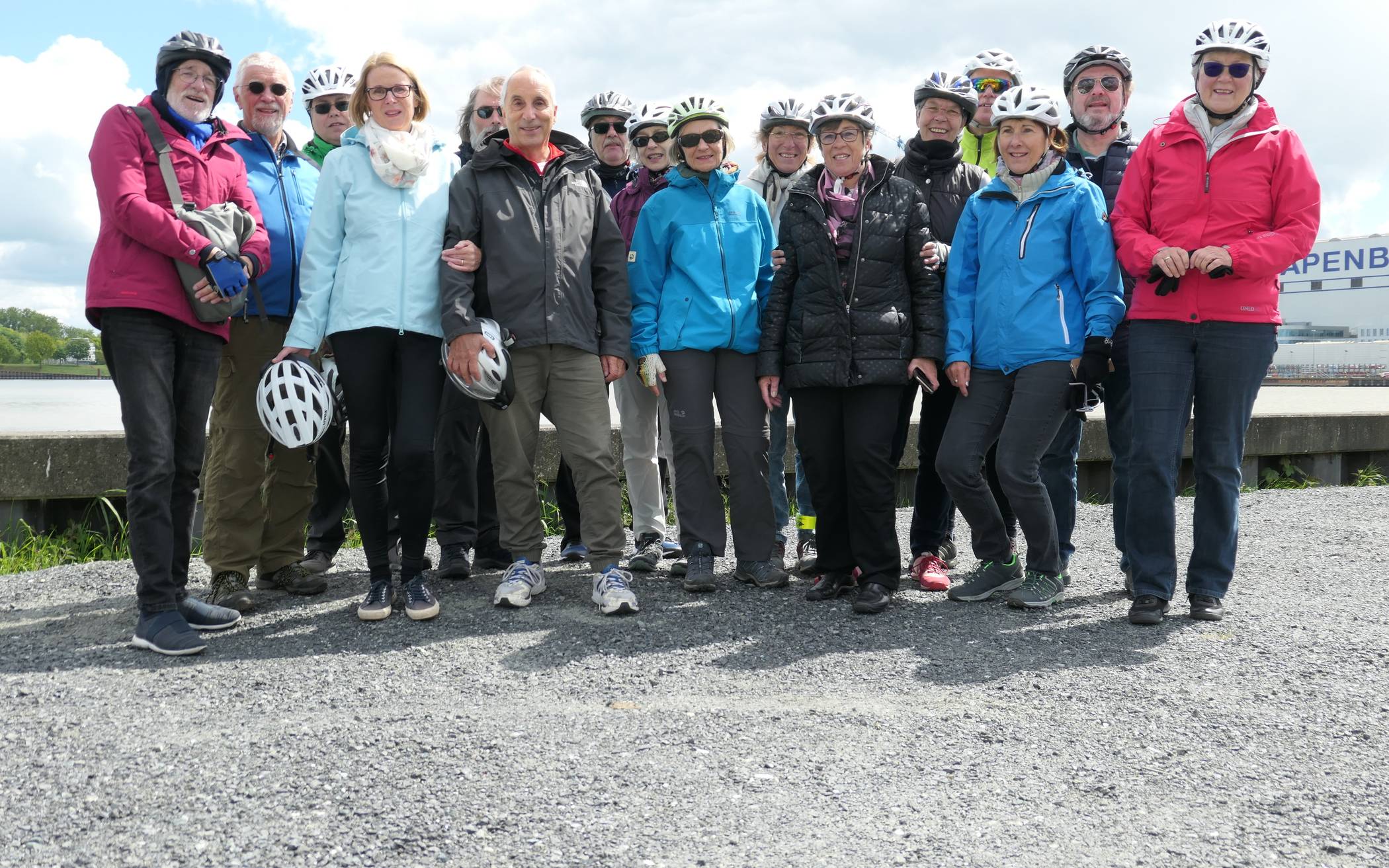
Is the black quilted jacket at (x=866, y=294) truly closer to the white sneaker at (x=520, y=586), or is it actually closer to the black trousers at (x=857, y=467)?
the black trousers at (x=857, y=467)

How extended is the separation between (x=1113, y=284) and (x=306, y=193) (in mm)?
3586

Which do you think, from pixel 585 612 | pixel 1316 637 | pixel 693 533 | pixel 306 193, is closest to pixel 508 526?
pixel 585 612

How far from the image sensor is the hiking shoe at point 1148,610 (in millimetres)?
4617

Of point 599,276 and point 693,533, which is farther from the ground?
point 599,276

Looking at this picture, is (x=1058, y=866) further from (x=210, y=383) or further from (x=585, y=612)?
(x=210, y=383)

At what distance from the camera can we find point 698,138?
5082 millimetres

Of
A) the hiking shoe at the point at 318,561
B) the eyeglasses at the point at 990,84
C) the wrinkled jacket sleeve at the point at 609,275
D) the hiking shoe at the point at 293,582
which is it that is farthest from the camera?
the eyeglasses at the point at 990,84

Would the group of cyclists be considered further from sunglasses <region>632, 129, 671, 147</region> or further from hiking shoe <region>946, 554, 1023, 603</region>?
sunglasses <region>632, 129, 671, 147</region>

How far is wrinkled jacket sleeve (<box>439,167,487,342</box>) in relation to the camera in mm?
4512

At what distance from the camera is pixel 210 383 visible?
4.51 m

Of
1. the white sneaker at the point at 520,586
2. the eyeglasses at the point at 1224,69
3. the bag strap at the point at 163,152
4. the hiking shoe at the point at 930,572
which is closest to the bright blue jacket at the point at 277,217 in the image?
the bag strap at the point at 163,152

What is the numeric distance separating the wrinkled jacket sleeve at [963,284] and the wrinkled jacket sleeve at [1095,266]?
42 centimetres

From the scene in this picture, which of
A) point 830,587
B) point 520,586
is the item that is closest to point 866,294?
point 830,587

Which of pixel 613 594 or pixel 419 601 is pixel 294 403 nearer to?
pixel 419 601
